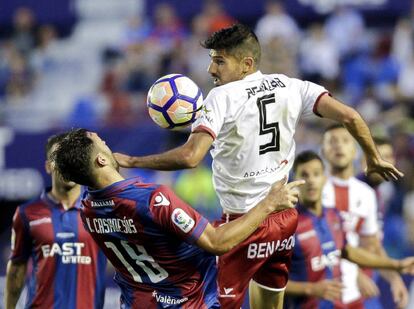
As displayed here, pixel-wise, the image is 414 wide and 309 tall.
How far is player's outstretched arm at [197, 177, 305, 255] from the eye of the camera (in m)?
6.29

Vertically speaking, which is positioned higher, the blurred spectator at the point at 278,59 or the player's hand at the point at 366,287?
the blurred spectator at the point at 278,59

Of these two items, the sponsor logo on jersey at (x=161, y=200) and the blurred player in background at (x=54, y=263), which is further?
the blurred player in background at (x=54, y=263)

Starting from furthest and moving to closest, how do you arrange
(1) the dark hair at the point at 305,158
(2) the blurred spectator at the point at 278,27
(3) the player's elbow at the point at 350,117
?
(2) the blurred spectator at the point at 278,27 → (1) the dark hair at the point at 305,158 → (3) the player's elbow at the point at 350,117

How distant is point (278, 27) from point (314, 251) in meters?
9.48

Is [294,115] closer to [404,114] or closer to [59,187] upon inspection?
[59,187]

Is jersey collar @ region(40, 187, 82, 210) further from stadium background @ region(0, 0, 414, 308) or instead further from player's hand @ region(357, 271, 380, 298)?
stadium background @ region(0, 0, 414, 308)

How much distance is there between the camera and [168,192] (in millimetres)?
6336

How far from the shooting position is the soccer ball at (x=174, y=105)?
23.9ft

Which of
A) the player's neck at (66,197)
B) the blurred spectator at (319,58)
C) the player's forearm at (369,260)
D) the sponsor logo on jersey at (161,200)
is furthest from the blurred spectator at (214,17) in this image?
the sponsor logo on jersey at (161,200)

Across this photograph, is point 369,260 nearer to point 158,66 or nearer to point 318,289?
point 318,289

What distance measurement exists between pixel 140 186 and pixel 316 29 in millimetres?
11688

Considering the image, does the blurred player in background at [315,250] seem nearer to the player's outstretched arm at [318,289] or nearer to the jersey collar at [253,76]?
the player's outstretched arm at [318,289]

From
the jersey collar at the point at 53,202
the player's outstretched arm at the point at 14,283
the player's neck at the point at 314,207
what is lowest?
the player's outstretched arm at the point at 14,283

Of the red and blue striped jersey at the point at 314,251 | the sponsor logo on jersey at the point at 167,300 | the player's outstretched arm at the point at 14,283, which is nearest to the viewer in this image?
the sponsor logo on jersey at the point at 167,300
